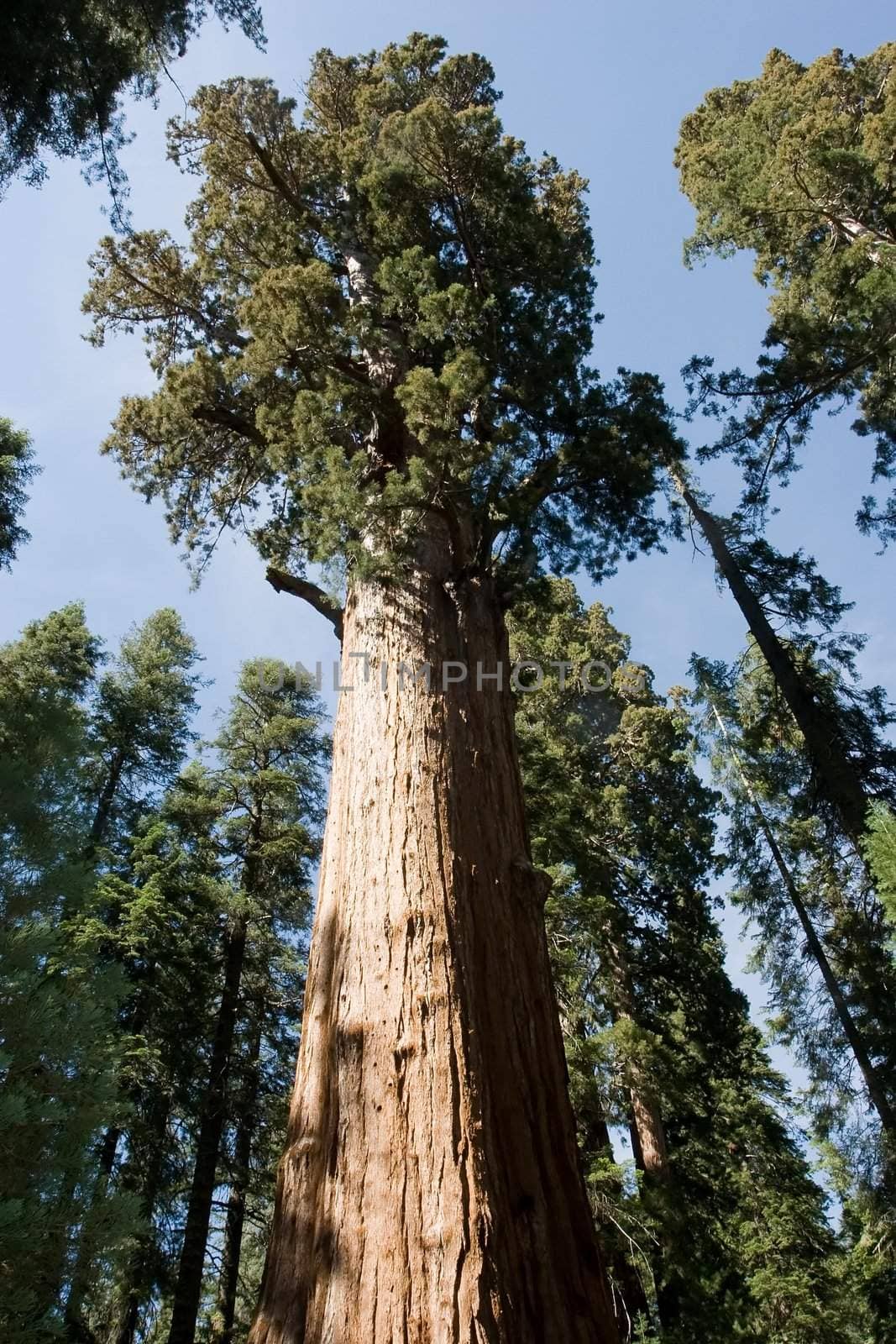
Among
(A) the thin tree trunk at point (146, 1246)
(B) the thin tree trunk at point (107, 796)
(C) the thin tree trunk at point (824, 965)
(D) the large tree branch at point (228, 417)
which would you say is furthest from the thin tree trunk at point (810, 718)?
(B) the thin tree trunk at point (107, 796)

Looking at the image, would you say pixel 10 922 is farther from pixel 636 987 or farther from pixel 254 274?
pixel 636 987

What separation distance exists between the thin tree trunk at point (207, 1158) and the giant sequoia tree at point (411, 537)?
6.01 m

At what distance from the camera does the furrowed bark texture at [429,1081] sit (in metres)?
2.78

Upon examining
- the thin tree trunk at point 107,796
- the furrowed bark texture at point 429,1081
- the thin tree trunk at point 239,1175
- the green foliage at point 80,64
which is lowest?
the furrowed bark texture at point 429,1081

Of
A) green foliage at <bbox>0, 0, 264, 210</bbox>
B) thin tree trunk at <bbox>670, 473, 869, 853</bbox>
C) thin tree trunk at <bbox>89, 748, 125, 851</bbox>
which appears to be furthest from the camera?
thin tree trunk at <bbox>89, 748, 125, 851</bbox>

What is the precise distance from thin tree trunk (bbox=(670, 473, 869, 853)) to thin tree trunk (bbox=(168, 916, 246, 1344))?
24.9 ft

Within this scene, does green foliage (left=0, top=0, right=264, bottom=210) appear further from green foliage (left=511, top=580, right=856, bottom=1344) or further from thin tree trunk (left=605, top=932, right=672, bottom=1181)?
thin tree trunk (left=605, top=932, right=672, bottom=1181)

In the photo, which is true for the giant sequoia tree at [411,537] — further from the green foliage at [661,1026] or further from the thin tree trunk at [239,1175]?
the thin tree trunk at [239,1175]

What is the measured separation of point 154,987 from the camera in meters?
11.1

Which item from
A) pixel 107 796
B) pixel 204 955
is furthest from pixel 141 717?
pixel 204 955

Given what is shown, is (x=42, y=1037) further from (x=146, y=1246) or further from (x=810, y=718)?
(x=146, y=1246)

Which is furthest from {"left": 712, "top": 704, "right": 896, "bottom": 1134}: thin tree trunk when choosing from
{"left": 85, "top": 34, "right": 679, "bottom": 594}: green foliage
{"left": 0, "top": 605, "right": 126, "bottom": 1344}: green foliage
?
{"left": 0, "top": 605, "right": 126, "bottom": 1344}: green foliage

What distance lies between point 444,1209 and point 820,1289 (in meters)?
9.87

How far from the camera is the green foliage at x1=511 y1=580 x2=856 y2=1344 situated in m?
9.30
